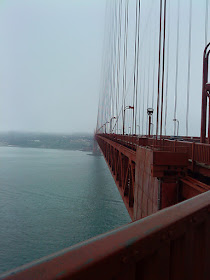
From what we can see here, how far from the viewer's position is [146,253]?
1.05 meters

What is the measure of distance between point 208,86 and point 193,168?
427cm

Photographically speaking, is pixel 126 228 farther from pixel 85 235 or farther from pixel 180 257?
pixel 85 235

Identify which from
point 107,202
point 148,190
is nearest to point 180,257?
point 148,190

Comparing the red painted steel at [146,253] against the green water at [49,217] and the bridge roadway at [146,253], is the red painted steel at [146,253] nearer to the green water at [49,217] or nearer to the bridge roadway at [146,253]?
the bridge roadway at [146,253]

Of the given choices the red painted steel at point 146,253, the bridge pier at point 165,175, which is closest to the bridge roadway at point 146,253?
the red painted steel at point 146,253

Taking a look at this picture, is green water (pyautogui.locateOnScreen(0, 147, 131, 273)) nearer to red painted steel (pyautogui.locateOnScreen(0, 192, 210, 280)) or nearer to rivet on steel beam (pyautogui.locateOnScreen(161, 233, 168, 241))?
red painted steel (pyautogui.locateOnScreen(0, 192, 210, 280))

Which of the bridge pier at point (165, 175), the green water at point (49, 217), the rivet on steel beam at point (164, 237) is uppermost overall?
the rivet on steel beam at point (164, 237)

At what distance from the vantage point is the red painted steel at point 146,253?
80 cm

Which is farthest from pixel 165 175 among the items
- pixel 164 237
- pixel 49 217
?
pixel 49 217

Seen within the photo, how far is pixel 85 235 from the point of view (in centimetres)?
1689

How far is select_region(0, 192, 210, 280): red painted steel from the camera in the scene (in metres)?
0.80

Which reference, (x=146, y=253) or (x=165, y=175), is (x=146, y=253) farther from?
(x=165, y=175)

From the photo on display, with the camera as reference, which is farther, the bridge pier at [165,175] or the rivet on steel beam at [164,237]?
the bridge pier at [165,175]

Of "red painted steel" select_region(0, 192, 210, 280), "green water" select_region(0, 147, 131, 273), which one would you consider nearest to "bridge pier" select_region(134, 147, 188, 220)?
"red painted steel" select_region(0, 192, 210, 280)
